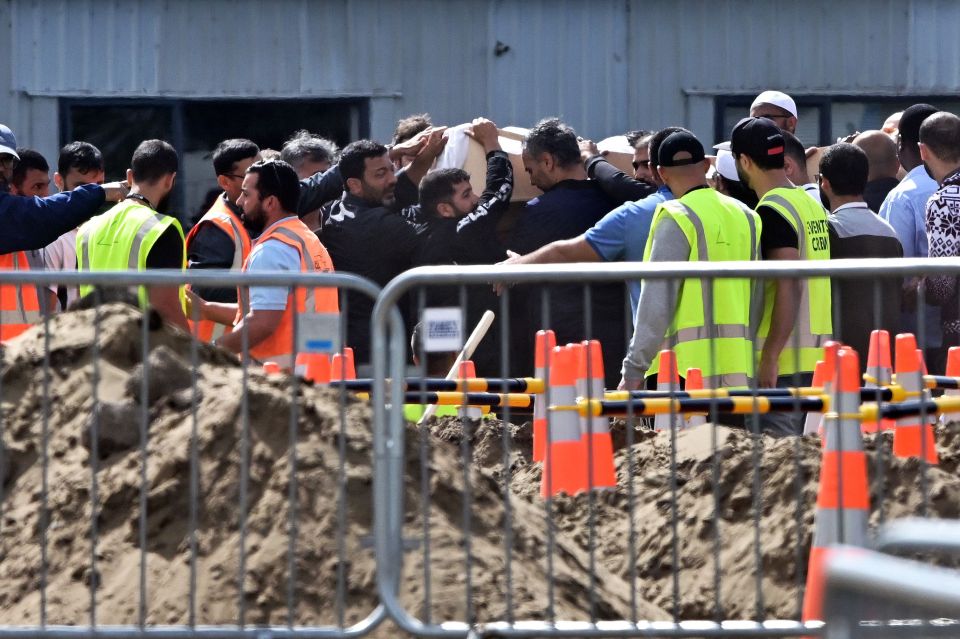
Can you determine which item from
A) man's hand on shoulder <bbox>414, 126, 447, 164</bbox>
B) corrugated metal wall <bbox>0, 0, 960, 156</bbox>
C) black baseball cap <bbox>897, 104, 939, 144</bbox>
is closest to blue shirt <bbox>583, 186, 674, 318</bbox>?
black baseball cap <bbox>897, 104, 939, 144</bbox>

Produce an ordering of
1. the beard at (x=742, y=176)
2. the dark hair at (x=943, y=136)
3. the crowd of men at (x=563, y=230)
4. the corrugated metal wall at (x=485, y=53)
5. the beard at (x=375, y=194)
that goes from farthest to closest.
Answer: the corrugated metal wall at (x=485, y=53)
the beard at (x=375, y=194)
the dark hair at (x=943, y=136)
the beard at (x=742, y=176)
the crowd of men at (x=563, y=230)

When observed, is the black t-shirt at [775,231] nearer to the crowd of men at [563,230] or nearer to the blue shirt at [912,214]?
the crowd of men at [563,230]

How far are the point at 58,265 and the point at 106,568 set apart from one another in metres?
5.54

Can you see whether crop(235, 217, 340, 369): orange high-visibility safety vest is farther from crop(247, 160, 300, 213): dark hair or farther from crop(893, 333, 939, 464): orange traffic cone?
crop(893, 333, 939, 464): orange traffic cone

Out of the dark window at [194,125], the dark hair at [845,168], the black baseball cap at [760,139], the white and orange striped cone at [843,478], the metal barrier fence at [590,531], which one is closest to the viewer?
the metal barrier fence at [590,531]

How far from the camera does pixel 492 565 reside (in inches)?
221

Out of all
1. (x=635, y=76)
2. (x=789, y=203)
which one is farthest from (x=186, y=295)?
(x=635, y=76)

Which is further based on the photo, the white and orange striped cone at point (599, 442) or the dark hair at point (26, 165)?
the dark hair at point (26, 165)

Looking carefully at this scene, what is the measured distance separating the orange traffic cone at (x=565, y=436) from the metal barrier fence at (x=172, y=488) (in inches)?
47.7

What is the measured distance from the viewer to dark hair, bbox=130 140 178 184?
29.7ft

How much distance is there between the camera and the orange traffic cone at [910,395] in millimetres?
7195

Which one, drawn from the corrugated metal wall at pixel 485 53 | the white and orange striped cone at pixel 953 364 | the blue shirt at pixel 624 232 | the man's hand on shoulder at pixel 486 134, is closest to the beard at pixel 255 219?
the blue shirt at pixel 624 232

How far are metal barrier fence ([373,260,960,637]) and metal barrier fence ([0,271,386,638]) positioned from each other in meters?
0.18

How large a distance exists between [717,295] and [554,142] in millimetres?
2568
